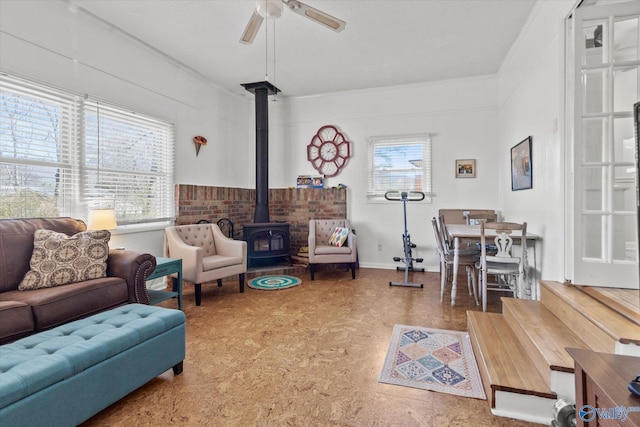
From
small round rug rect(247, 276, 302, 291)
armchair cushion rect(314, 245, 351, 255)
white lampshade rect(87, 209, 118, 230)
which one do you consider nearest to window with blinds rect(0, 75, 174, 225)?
white lampshade rect(87, 209, 118, 230)

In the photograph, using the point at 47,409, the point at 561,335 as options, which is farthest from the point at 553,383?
the point at 47,409

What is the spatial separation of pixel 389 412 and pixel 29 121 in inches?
141

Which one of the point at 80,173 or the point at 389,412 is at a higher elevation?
the point at 80,173

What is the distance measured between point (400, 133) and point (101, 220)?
4240 mm

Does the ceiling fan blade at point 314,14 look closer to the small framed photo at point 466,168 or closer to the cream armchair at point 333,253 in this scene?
the cream armchair at point 333,253

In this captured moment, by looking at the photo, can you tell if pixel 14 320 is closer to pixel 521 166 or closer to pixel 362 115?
pixel 521 166

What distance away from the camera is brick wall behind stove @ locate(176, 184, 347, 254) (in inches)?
195

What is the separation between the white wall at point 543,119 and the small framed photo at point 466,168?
0.84 metres

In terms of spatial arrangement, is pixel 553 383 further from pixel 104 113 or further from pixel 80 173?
pixel 104 113

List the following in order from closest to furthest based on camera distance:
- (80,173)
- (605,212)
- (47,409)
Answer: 1. (47,409)
2. (605,212)
3. (80,173)

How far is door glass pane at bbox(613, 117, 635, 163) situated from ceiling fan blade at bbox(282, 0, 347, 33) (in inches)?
81.8

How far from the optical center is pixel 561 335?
74.5 inches

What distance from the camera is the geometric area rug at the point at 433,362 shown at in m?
1.87

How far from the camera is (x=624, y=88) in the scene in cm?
216
